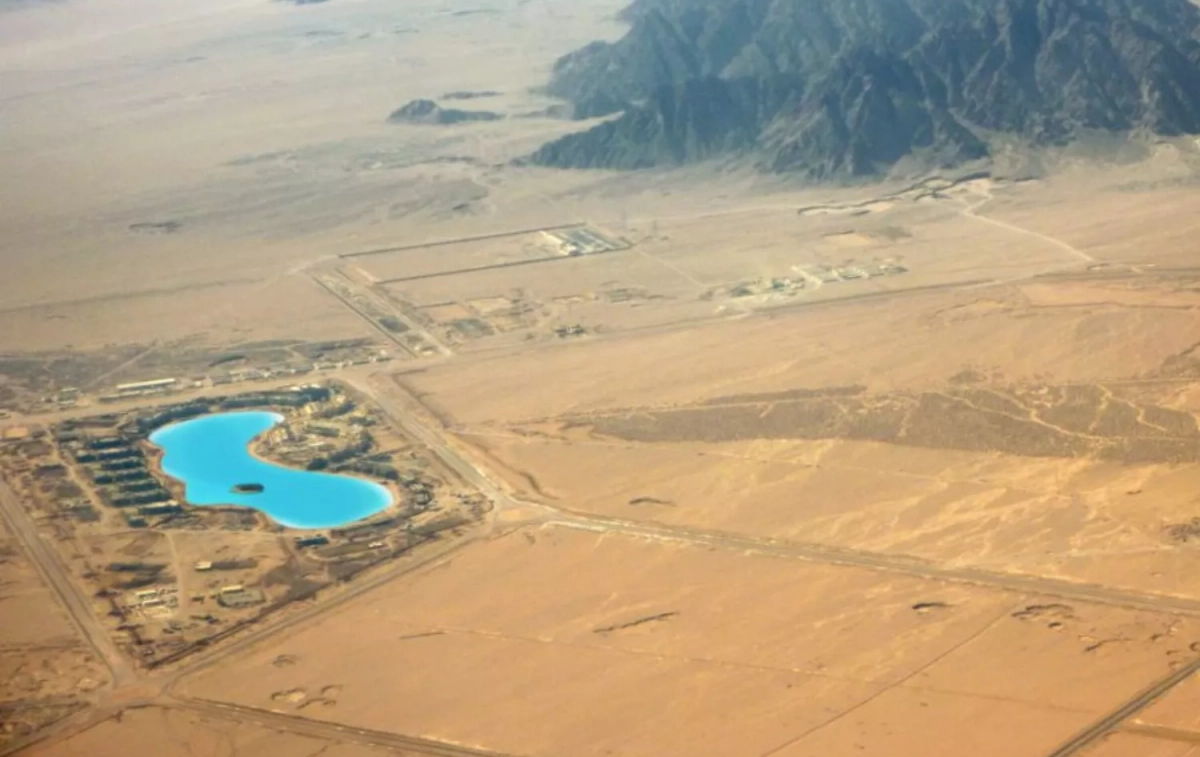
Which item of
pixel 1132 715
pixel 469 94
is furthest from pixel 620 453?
pixel 469 94

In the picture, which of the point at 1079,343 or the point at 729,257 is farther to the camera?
the point at 729,257

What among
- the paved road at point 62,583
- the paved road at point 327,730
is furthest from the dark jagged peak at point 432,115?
the paved road at point 327,730

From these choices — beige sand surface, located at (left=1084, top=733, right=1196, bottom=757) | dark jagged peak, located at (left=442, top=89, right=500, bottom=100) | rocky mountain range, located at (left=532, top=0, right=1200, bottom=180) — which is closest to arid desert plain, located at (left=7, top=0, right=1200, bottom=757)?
beige sand surface, located at (left=1084, top=733, right=1196, bottom=757)

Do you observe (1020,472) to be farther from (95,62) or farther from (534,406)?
(95,62)

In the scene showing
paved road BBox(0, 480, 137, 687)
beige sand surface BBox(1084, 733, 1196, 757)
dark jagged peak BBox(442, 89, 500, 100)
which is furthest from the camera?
dark jagged peak BBox(442, 89, 500, 100)

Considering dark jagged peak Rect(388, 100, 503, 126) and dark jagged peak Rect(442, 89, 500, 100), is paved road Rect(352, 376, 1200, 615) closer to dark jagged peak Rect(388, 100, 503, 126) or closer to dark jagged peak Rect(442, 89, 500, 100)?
dark jagged peak Rect(388, 100, 503, 126)

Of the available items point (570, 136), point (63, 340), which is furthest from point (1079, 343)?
point (570, 136)
